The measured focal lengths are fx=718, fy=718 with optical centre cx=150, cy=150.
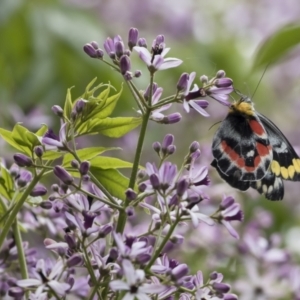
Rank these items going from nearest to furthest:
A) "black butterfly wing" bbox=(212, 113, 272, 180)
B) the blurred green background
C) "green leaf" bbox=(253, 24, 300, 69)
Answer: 1. "black butterfly wing" bbox=(212, 113, 272, 180)
2. "green leaf" bbox=(253, 24, 300, 69)
3. the blurred green background

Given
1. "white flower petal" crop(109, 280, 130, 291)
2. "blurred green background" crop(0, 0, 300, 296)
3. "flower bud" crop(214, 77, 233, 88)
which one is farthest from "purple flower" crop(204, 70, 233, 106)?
"blurred green background" crop(0, 0, 300, 296)

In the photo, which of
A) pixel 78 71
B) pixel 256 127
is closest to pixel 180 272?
pixel 256 127

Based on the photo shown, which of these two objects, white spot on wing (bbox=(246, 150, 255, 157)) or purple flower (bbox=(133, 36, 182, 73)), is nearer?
purple flower (bbox=(133, 36, 182, 73))

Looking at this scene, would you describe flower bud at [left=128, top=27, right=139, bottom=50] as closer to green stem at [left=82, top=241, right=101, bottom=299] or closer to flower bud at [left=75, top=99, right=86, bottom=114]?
flower bud at [left=75, top=99, right=86, bottom=114]

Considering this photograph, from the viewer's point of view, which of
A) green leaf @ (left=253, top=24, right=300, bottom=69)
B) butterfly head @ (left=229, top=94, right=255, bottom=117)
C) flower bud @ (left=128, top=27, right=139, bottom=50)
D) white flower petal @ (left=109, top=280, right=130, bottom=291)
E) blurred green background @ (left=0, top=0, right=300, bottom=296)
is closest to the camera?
white flower petal @ (left=109, top=280, right=130, bottom=291)

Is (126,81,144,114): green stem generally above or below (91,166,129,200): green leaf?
above

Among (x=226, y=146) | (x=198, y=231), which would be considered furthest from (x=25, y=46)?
(x=226, y=146)

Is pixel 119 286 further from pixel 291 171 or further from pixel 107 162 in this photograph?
pixel 291 171
